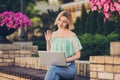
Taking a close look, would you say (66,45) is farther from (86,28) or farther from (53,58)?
(86,28)

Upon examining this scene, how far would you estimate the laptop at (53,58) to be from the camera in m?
5.70

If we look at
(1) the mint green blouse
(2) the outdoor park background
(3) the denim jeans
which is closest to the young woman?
(1) the mint green blouse

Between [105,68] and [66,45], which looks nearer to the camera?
[66,45]

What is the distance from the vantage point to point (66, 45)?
609cm

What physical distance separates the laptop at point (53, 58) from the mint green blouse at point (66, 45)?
0.61 feet

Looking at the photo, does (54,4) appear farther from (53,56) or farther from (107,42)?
(53,56)

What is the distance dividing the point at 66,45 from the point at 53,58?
14.4 inches

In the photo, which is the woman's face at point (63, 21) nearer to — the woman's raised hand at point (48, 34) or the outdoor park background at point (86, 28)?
the woman's raised hand at point (48, 34)

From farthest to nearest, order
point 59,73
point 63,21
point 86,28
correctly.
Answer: point 86,28
point 63,21
point 59,73

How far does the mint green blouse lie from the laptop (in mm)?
187

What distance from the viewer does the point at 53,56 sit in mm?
5828

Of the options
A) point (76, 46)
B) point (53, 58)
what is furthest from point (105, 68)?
point (53, 58)

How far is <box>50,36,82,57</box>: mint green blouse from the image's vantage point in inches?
239

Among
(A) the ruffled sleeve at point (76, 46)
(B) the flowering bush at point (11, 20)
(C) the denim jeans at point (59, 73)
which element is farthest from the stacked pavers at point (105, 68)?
(B) the flowering bush at point (11, 20)
